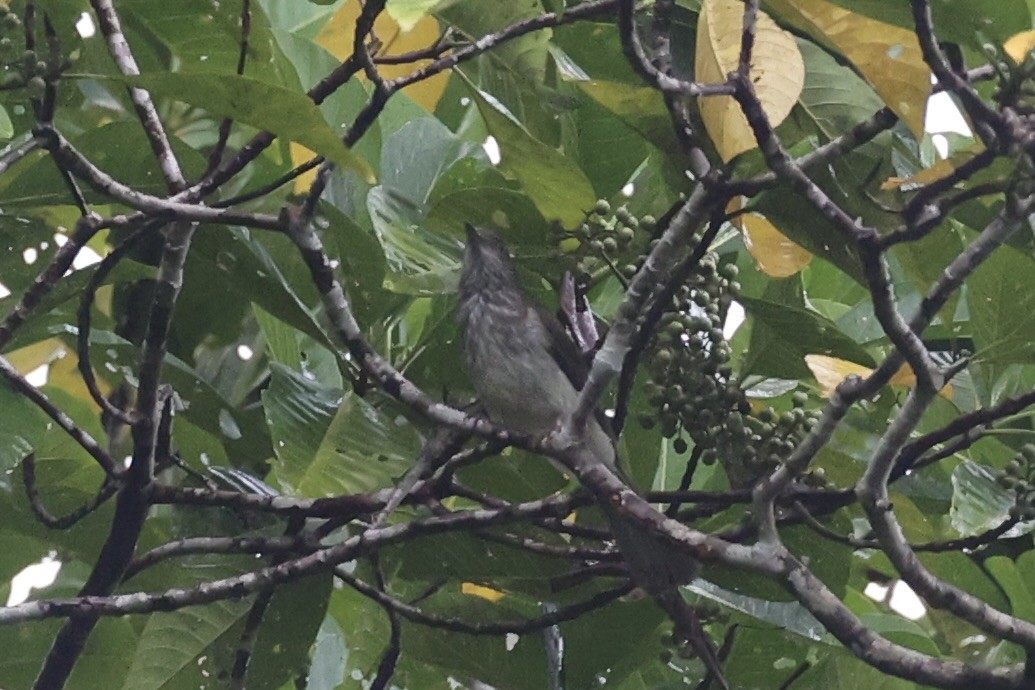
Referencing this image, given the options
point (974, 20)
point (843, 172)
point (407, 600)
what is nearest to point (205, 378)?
point (407, 600)

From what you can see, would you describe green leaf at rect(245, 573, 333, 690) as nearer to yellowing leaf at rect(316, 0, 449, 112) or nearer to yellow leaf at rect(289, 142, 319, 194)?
yellow leaf at rect(289, 142, 319, 194)

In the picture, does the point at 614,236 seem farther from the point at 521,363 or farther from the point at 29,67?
the point at 29,67

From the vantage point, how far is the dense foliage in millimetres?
2035

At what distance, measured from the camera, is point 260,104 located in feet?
5.97

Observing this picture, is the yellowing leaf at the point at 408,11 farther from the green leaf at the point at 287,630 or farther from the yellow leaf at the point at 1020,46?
the green leaf at the point at 287,630

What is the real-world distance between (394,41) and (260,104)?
4.25 feet

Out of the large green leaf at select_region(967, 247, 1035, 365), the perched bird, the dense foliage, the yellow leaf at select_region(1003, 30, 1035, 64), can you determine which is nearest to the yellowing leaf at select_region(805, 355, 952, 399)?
the dense foliage

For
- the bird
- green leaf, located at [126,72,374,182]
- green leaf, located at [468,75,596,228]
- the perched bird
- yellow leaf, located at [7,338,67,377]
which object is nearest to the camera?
green leaf, located at [126,72,374,182]

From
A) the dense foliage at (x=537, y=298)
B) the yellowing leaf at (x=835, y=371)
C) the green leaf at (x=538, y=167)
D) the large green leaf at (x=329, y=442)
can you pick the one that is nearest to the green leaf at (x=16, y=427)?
the dense foliage at (x=537, y=298)

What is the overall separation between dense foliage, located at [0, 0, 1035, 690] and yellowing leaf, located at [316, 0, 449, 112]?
3cm

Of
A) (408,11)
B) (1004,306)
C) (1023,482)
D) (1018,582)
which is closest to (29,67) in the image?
(408,11)

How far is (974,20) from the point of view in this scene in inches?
77.6

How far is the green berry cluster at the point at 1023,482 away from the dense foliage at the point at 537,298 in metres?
0.02

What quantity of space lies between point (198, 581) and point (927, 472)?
5.28 feet
